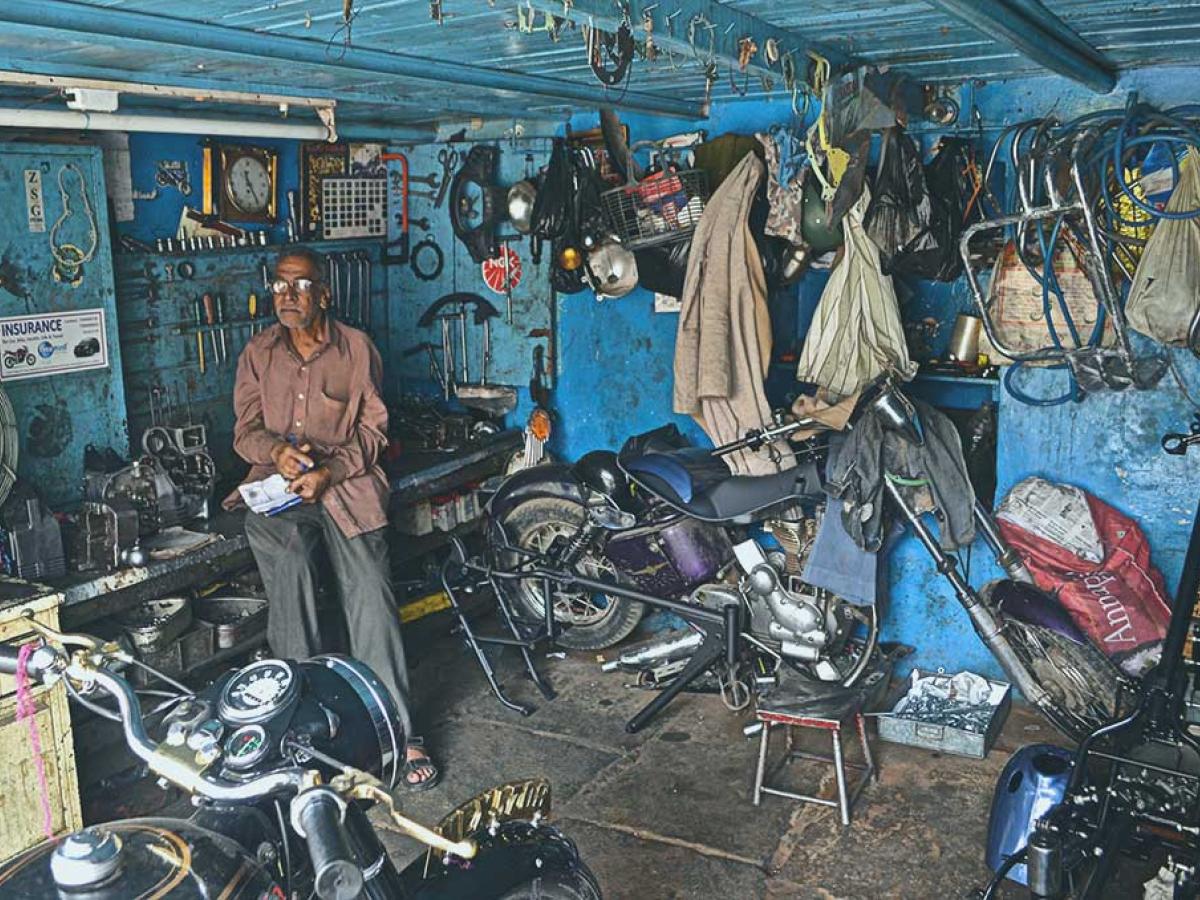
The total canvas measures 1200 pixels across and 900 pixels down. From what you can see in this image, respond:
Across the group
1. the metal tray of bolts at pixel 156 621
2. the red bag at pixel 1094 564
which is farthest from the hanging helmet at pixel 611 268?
the metal tray of bolts at pixel 156 621

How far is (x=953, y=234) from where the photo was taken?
182 inches

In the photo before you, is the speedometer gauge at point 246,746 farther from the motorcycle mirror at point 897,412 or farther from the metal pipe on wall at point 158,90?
the motorcycle mirror at point 897,412

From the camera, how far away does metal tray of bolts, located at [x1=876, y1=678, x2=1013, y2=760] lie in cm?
449

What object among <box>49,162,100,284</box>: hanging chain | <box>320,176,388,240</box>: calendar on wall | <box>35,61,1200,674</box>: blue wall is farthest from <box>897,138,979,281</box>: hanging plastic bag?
<box>49,162,100,284</box>: hanging chain

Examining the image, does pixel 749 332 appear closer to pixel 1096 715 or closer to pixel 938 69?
pixel 938 69

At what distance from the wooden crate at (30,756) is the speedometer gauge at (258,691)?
6.17 feet

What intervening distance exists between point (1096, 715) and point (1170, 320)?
1476mm

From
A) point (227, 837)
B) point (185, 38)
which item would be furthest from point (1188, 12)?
point (227, 837)

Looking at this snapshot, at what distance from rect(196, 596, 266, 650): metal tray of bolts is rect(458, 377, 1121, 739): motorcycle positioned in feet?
2.87

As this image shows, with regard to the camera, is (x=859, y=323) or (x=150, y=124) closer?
(x=150, y=124)

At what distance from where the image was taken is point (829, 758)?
14.5 ft

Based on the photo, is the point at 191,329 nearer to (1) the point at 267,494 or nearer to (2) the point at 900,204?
(1) the point at 267,494

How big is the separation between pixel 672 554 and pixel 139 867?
348cm

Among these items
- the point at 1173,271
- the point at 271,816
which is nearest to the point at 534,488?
the point at 1173,271
